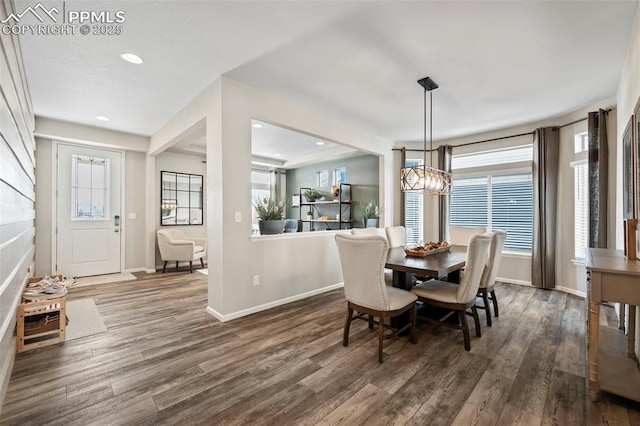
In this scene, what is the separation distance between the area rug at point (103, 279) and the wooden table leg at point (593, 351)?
5.92 meters

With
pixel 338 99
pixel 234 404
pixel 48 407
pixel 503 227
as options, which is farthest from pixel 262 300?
pixel 503 227

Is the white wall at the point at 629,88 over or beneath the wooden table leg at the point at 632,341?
over

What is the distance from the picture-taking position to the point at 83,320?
3014mm

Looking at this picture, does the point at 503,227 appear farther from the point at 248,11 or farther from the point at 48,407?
the point at 48,407

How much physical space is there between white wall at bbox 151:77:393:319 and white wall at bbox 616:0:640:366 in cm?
319

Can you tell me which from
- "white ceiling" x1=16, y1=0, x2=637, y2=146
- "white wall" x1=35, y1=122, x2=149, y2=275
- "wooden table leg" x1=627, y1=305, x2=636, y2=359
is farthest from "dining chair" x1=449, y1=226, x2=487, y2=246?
"white wall" x1=35, y1=122, x2=149, y2=275

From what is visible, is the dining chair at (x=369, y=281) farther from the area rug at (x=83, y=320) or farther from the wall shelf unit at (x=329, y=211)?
the wall shelf unit at (x=329, y=211)

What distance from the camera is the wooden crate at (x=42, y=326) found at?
7.72 ft

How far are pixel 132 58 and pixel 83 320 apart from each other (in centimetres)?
280

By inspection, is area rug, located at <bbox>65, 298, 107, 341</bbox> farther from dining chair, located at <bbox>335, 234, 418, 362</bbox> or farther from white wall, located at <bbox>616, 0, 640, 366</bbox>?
white wall, located at <bbox>616, 0, 640, 366</bbox>

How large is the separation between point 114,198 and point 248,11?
487cm

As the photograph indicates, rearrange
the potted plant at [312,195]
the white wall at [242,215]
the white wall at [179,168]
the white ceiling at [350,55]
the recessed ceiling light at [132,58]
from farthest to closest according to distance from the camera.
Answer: the potted plant at [312,195]
the white wall at [179,168]
the white wall at [242,215]
the recessed ceiling light at [132,58]
the white ceiling at [350,55]

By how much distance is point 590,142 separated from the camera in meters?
3.68

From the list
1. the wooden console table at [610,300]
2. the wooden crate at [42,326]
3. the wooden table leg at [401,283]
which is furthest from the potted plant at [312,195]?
the wooden console table at [610,300]
